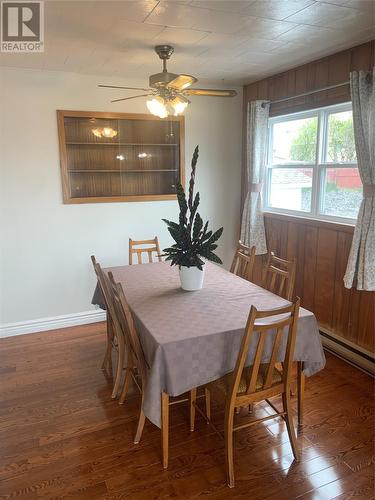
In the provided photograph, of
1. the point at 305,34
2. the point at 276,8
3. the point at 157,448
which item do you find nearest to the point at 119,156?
the point at 305,34

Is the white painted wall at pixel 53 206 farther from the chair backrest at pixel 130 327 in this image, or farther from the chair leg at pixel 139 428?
the chair leg at pixel 139 428

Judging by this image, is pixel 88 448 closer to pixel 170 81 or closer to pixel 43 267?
pixel 43 267

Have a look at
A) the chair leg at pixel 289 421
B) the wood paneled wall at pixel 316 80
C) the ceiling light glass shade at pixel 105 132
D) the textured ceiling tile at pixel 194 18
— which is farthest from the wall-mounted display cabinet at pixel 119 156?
the chair leg at pixel 289 421

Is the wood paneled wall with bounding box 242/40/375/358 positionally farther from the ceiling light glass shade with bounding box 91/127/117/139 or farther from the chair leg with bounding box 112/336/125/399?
the chair leg with bounding box 112/336/125/399

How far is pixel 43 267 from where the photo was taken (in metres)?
3.87

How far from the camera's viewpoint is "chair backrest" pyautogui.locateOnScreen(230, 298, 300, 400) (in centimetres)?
182

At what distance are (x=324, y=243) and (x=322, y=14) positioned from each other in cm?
184

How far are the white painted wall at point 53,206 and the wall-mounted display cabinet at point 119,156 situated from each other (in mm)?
83

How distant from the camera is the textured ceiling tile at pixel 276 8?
2146 millimetres

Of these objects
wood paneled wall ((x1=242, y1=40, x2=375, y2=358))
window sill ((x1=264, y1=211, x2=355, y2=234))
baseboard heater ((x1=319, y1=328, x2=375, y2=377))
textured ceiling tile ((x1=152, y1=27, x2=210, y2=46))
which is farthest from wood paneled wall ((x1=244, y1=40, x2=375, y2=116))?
baseboard heater ((x1=319, y1=328, x2=375, y2=377))

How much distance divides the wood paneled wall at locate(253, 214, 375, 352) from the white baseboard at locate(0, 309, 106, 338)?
2.16 meters

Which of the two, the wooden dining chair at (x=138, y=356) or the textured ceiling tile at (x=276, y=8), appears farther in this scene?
the textured ceiling tile at (x=276, y=8)

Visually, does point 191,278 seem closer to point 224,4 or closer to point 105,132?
point 224,4

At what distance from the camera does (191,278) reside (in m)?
2.66
